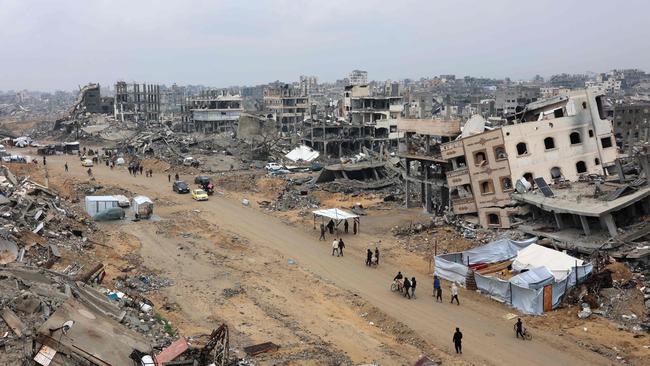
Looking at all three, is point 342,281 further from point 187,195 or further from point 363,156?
point 363,156

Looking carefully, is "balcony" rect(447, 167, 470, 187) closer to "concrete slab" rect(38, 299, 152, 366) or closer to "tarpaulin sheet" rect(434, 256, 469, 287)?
"tarpaulin sheet" rect(434, 256, 469, 287)

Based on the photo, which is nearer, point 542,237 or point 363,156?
point 542,237

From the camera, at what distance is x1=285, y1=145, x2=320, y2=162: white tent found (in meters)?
67.0

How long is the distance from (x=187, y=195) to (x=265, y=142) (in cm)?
2182

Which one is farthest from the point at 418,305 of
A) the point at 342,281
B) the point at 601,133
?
the point at 601,133

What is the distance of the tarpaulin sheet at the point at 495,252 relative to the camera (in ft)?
85.2

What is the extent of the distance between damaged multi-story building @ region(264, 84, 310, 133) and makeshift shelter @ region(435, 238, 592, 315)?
71217 millimetres

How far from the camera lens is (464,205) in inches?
1382

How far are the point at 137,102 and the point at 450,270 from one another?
94717mm

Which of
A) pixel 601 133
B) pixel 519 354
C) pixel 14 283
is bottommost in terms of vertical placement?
pixel 519 354

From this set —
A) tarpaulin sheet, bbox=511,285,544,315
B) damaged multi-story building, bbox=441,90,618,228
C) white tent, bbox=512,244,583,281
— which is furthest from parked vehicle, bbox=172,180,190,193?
tarpaulin sheet, bbox=511,285,544,315

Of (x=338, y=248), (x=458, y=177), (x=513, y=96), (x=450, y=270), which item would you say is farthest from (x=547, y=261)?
(x=513, y=96)

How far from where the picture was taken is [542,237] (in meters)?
28.2

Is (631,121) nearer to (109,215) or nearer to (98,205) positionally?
(109,215)
